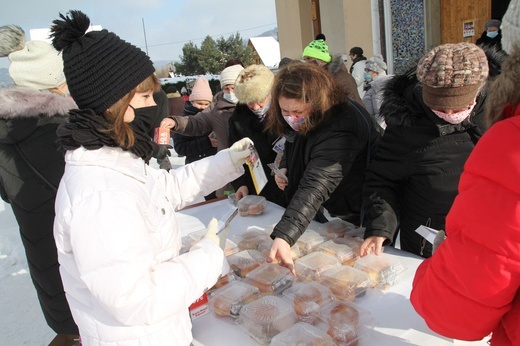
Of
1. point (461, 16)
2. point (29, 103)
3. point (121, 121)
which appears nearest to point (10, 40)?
point (29, 103)

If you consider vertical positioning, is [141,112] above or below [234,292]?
above

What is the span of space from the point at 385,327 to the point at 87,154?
1.00m

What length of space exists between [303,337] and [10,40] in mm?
1944

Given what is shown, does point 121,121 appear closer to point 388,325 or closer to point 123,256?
point 123,256

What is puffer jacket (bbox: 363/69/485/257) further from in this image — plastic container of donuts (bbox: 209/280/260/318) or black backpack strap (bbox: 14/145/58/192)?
black backpack strap (bbox: 14/145/58/192)

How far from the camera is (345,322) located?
3.89 ft

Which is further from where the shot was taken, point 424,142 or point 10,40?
point 10,40

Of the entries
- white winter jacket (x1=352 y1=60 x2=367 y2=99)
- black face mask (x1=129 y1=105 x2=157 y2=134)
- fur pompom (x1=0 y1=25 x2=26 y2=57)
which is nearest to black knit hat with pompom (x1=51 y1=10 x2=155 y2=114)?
black face mask (x1=129 y1=105 x2=157 y2=134)

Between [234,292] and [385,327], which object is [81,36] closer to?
[234,292]

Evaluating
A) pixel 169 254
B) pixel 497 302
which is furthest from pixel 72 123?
pixel 497 302

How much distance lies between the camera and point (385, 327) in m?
1.22

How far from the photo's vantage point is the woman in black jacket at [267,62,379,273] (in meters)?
1.67

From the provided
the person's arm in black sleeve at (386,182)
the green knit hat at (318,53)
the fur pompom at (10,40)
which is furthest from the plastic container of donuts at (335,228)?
the green knit hat at (318,53)

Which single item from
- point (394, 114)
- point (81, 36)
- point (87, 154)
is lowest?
point (394, 114)
